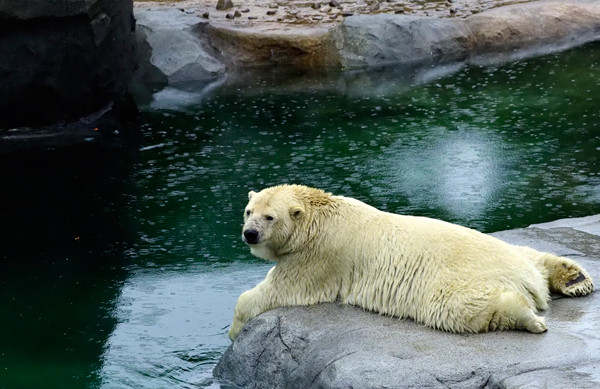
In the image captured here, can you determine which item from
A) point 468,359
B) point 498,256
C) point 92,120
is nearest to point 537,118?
point 92,120

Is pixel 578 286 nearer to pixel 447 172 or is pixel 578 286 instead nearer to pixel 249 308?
pixel 249 308

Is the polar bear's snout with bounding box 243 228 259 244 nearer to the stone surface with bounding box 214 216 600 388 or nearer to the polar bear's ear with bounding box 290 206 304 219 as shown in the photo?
the polar bear's ear with bounding box 290 206 304 219

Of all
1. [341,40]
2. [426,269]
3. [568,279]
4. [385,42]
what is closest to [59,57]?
[341,40]

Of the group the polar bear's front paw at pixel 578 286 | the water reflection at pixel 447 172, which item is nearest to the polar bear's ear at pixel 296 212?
the polar bear's front paw at pixel 578 286

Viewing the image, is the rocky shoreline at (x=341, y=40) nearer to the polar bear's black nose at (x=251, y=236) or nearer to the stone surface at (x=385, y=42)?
the stone surface at (x=385, y=42)

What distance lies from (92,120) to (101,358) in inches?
264

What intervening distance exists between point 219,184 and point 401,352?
5873 mm

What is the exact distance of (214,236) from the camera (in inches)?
360

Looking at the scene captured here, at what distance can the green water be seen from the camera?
7293 millimetres

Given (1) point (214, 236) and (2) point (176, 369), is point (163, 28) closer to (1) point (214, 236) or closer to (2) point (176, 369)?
(1) point (214, 236)

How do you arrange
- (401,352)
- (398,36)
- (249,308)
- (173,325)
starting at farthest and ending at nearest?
1. (398,36)
2. (173,325)
3. (249,308)
4. (401,352)

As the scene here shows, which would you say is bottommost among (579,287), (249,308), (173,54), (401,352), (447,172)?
(447,172)

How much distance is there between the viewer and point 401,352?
498 cm

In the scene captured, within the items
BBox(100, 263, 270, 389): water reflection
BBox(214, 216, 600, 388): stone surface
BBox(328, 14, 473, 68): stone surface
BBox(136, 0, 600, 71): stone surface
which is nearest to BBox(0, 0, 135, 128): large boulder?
BBox(136, 0, 600, 71): stone surface
